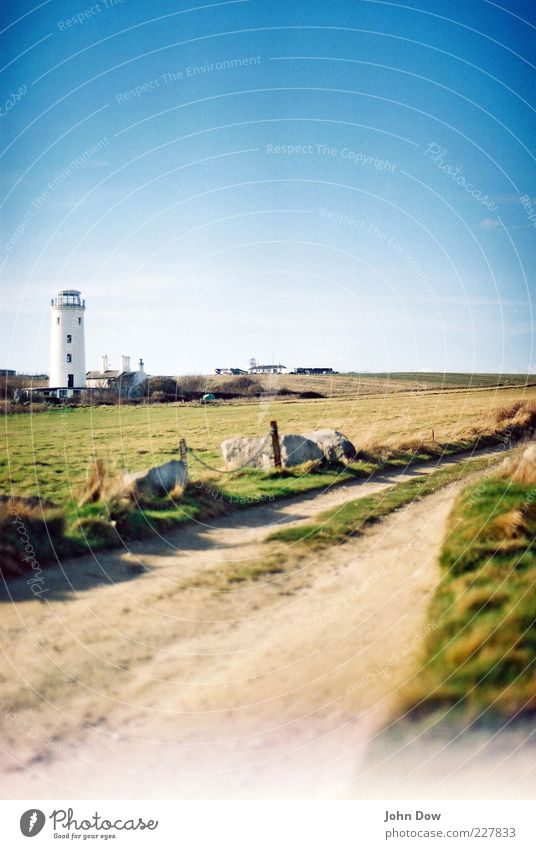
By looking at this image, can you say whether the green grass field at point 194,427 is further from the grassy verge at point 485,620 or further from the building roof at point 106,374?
the grassy verge at point 485,620

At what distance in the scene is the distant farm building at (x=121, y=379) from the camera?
5293 mm

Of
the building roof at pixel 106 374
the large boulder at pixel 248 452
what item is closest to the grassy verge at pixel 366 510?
the large boulder at pixel 248 452

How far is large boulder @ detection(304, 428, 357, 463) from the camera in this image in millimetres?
7074

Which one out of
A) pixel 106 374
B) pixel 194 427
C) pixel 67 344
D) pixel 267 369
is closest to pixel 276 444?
pixel 194 427

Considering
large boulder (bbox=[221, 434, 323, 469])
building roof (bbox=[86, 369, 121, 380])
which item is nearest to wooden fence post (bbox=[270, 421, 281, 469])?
large boulder (bbox=[221, 434, 323, 469])

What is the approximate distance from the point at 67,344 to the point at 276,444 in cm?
242

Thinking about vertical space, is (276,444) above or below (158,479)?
above

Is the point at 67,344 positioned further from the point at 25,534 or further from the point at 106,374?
the point at 25,534

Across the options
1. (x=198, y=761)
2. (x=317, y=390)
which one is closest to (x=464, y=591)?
(x=198, y=761)

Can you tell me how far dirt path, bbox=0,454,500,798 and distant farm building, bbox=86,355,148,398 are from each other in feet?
5.63

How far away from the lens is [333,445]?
23.2ft

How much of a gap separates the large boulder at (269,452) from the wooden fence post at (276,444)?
6 cm

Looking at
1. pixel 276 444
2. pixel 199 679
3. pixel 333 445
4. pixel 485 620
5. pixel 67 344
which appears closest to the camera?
pixel 199 679

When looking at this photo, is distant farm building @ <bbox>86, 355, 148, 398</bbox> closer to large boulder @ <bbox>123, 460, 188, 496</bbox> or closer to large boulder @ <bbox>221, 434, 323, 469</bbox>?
large boulder @ <bbox>123, 460, 188, 496</bbox>
